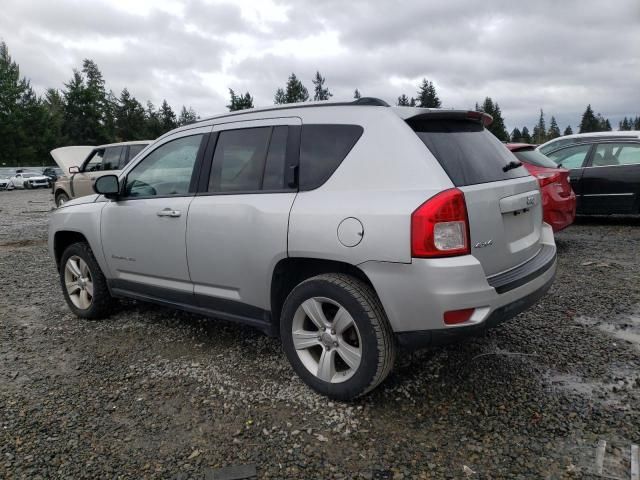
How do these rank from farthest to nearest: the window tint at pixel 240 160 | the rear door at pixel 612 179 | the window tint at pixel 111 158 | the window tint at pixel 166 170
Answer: the window tint at pixel 111 158, the rear door at pixel 612 179, the window tint at pixel 166 170, the window tint at pixel 240 160

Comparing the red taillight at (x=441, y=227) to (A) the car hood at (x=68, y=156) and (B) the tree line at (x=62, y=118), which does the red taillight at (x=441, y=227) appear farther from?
(B) the tree line at (x=62, y=118)

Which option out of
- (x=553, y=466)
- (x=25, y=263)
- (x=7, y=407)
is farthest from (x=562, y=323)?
(x=25, y=263)

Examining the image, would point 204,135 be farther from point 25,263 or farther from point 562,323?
point 25,263

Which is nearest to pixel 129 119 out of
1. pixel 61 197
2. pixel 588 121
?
pixel 61 197

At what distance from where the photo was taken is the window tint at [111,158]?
11.4 metres

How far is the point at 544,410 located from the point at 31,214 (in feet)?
53.7

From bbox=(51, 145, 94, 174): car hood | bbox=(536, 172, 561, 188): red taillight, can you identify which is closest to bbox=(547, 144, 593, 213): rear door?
bbox=(536, 172, 561, 188): red taillight

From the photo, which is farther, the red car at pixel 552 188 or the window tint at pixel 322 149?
the red car at pixel 552 188

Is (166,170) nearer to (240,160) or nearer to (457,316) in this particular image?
(240,160)

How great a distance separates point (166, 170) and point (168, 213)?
0.46 metres

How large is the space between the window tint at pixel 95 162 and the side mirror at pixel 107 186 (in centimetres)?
864

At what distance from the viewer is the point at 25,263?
24.0ft

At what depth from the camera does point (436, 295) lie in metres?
2.46

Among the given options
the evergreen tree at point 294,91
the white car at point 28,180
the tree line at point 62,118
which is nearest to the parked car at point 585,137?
the white car at point 28,180
